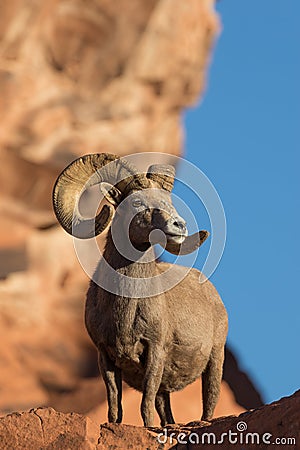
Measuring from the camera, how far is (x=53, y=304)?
1052 inches

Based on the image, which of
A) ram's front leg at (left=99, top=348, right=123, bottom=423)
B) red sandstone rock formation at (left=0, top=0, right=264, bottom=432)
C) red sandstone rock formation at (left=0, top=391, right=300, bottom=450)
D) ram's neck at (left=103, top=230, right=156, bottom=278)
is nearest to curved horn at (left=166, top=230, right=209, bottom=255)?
ram's neck at (left=103, top=230, right=156, bottom=278)

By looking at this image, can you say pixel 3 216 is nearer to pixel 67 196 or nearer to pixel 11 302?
pixel 11 302

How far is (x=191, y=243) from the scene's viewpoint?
404 inches

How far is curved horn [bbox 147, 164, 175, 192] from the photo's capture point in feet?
34.7

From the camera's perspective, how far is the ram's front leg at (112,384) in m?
10.4

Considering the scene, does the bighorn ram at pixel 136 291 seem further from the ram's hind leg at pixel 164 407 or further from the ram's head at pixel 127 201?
the ram's hind leg at pixel 164 407

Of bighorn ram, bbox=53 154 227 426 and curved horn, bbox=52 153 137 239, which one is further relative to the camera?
curved horn, bbox=52 153 137 239

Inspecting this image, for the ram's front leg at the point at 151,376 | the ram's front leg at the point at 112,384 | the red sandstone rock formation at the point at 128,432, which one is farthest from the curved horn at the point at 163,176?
the red sandstone rock formation at the point at 128,432

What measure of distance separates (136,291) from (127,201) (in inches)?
36.6

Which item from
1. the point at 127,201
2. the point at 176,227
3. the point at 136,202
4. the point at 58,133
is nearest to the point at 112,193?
the point at 127,201

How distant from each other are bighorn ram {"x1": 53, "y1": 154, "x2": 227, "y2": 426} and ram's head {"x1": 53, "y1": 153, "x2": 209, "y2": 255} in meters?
0.01

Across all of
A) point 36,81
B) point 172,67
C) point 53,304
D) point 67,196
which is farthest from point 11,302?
point 67,196

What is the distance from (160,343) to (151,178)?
1704 mm

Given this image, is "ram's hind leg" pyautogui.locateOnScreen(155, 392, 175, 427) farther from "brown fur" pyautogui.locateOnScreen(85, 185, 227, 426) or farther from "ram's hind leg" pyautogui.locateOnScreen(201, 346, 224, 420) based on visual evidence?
"ram's hind leg" pyautogui.locateOnScreen(201, 346, 224, 420)
